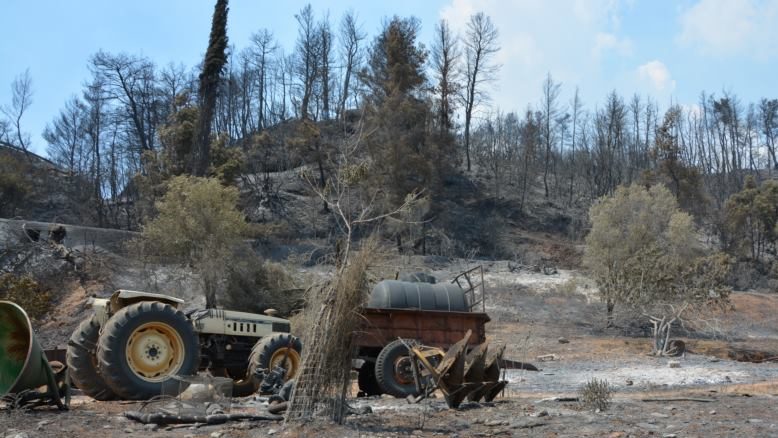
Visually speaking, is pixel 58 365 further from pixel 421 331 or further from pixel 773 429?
pixel 773 429

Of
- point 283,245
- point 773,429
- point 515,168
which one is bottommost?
point 773,429

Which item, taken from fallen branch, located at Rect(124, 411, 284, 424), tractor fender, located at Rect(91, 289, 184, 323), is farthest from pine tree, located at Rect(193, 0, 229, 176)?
fallen branch, located at Rect(124, 411, 284, 424)

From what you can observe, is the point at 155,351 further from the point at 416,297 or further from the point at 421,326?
the point at 416,297

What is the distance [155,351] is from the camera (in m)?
12.2

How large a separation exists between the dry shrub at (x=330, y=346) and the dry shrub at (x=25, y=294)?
19.6 metres

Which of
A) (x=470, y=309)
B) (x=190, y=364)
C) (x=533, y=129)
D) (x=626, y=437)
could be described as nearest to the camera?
(x=626, y=437)

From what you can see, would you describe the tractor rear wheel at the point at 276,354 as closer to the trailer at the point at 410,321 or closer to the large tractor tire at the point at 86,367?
the trailer at the point at 410,321

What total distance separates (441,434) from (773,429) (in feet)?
13.6

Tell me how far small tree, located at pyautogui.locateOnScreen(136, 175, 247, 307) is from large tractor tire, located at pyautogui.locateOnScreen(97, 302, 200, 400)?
17887 mm

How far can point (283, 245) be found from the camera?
145 ft

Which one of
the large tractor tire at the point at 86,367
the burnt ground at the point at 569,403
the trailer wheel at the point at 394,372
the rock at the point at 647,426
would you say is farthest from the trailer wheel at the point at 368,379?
the rock at the point at 647,426

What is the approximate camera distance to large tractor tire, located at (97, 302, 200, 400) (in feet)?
37.9

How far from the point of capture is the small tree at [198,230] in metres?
30.3

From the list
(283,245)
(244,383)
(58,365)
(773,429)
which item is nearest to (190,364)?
(244,383)
